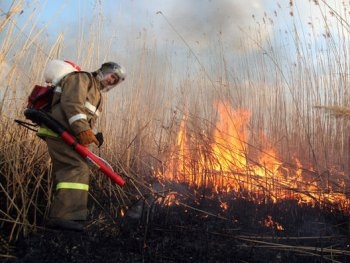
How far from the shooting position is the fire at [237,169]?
136 inches

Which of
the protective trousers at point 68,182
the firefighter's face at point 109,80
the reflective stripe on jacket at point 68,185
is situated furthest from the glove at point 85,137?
the firefighter's face at point 109,80

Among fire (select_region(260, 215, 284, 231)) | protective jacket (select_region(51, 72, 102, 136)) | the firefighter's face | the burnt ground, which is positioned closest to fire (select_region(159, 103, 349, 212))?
the burnt ground

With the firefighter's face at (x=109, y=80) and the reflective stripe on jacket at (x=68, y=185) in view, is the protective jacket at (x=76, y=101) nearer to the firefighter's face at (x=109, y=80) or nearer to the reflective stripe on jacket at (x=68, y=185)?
the firefighter's face at (x=109, y=80)

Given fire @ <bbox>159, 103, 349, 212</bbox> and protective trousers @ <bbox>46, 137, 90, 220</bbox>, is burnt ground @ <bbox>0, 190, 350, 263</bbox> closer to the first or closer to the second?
fire @ <bbox>159, 103, 349, 212</bbox>

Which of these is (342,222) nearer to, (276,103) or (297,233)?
(297,233)

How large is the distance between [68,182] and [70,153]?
0.68 ft

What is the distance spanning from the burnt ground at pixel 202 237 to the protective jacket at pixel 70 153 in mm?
265

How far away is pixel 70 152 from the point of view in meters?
2.64

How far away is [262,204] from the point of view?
3.41m

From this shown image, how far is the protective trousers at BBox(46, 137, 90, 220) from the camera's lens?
253cm

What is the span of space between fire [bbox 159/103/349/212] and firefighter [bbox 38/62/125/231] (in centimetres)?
139

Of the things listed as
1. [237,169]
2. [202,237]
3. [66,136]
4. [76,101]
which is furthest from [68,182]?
[237,169]

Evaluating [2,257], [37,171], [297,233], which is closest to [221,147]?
[297,233]

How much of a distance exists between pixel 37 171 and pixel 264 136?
8.30ft
